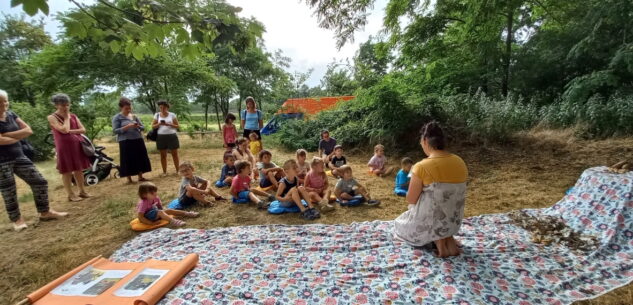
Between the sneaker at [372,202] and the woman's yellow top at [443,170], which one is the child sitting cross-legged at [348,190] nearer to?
the sneaker at [372,202]

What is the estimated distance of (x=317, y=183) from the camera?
4426 millimetres

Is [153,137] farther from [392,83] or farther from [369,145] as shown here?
[392,83]

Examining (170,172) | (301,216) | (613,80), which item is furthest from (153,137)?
(613,80)

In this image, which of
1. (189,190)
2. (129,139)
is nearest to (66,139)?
(129,139)

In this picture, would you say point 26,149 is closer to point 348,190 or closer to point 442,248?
point 348,190

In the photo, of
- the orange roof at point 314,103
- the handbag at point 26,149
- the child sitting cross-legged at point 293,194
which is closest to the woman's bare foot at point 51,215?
the handbag at point 26,149

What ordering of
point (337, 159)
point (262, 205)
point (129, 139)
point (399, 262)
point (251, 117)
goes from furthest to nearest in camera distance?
point (251, 117) < point (337, 159) < point (129, 139) < point (262, 205) < point (399, 262)

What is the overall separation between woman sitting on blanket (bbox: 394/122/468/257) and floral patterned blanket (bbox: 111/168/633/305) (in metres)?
0.19

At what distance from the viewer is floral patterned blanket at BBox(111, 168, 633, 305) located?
2225 millimetres

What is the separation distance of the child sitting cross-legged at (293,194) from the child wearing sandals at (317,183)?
0.19 m

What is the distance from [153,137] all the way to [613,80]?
9.90 metres

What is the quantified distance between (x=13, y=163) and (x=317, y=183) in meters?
3.85

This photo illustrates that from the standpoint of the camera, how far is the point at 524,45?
10211 millimetres

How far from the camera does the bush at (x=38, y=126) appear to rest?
9.63m
